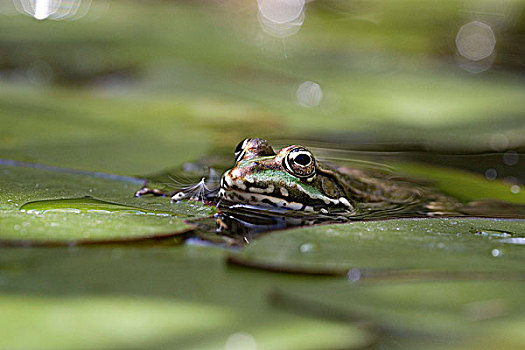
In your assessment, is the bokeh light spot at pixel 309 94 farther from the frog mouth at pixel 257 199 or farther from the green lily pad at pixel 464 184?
the frog mouth at pixel 257 199

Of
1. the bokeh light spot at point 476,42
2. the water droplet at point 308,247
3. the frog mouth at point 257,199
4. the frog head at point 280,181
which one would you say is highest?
the bokeh light spot at point 476,42

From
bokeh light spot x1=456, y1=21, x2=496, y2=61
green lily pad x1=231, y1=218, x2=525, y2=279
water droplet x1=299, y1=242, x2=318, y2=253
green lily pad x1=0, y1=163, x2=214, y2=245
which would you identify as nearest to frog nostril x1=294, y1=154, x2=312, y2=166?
green lily pad x1=0, y1=163, x2=214, y2=245

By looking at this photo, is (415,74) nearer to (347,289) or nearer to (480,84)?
(480,84)

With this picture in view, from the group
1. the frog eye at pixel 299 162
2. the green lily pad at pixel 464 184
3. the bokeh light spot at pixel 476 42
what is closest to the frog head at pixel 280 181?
the frog eye at pixel 299 162

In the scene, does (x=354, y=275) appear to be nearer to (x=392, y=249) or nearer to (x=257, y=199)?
(x=392, y=249)

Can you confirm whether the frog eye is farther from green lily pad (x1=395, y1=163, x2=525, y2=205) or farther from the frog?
green lily pad (x1=395, y1=163, x2=525, y2=205)

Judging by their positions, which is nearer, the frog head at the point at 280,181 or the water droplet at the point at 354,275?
the water droplet at the point at 354,275

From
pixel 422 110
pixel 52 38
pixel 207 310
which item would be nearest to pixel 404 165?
pixel 422 110

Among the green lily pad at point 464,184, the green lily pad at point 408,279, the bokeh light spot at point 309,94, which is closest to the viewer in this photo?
the green lily pad at point 408,279
